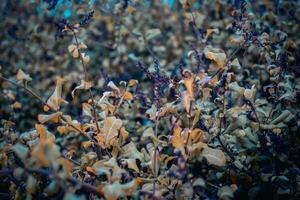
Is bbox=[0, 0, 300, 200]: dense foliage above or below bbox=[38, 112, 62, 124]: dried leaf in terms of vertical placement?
below

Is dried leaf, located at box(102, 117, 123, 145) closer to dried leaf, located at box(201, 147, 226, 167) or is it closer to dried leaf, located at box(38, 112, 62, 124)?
dried leaf, located at box(38, 112, 62, 124)

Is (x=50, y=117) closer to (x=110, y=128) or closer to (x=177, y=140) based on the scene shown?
(x=110, y=128)

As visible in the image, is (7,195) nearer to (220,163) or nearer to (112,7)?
(220,163)

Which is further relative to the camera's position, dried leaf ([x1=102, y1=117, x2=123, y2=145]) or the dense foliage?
dried leaf ([x1=102, y1=117, x2=123, y2=145])

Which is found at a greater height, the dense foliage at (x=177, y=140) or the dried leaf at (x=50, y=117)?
the dried leaf at (x=50, y=117)

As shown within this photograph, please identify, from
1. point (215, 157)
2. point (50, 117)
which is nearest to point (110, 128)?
point (50, 117)

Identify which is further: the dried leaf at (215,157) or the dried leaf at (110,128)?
the dried leaf at (110,128)

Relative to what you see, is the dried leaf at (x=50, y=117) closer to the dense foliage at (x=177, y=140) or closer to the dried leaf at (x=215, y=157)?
the dense foliage at (x=177, y=140)

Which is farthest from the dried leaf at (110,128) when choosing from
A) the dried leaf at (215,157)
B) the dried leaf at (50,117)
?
the dried leaf at (215,157)

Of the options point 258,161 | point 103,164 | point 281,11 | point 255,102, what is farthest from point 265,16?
point 103,164

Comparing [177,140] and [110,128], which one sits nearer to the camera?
[177,140]

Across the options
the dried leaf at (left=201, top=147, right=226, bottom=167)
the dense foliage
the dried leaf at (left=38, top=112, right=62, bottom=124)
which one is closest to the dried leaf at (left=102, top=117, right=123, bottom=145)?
the dense foliage
